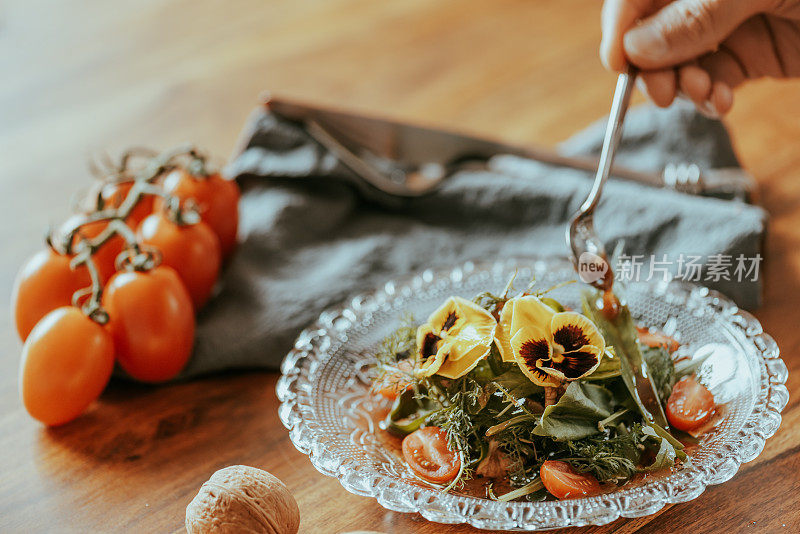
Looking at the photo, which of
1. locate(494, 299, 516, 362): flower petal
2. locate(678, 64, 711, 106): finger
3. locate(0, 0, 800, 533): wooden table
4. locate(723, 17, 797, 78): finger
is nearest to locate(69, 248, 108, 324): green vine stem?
locate(0, 0, 800, 533): wooden table

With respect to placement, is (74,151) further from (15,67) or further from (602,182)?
(602,182)

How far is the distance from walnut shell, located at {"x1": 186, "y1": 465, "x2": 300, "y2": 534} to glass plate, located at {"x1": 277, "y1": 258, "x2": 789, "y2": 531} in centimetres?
5

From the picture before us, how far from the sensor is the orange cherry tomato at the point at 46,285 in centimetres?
96

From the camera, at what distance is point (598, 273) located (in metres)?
0.90

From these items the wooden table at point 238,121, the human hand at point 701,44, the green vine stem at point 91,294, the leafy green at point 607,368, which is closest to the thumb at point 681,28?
the human hand at point 701,44

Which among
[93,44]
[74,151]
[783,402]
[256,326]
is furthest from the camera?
[93,44]

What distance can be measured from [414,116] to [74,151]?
596mm

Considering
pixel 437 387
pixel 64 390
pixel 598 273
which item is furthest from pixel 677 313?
pixel 64 390

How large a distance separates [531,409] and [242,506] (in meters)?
0.26

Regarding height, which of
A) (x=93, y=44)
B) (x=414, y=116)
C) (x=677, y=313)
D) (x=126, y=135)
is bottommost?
(x=677, y=313)

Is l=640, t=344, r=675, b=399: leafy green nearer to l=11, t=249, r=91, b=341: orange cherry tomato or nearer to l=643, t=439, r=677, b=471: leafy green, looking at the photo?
l=643, t=439, r=677, b=471: leafy green

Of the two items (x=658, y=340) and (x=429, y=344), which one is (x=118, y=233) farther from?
(x=658, y=340)

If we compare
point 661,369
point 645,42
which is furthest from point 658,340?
point 645,42

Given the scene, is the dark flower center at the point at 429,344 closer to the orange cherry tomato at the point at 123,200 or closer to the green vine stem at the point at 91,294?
the green vine stem at the point at 91,294
